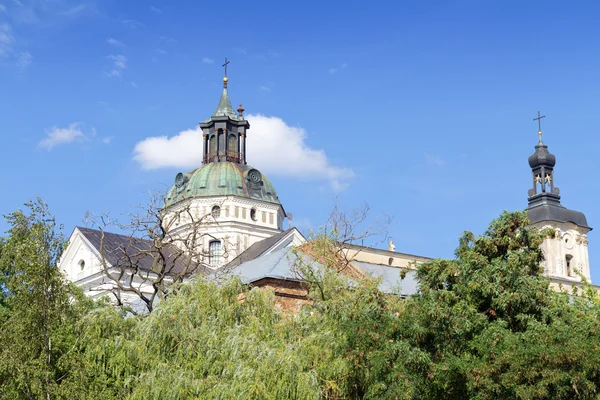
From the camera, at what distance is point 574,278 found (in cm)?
6625

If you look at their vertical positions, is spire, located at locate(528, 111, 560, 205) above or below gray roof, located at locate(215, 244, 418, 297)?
above

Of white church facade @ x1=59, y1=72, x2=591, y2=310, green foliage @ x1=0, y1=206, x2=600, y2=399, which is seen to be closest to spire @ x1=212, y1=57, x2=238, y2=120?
white church facade @ x1=59, y1=72, x2=591, y2=310

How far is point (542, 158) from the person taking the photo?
64.9 m

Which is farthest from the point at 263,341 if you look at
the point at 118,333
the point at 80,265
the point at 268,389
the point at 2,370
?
the point at 80,265

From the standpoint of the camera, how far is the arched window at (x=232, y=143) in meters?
66.4

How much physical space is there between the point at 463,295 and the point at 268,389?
207 inches

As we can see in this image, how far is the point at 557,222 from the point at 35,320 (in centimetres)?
4866

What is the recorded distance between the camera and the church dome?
213 feet

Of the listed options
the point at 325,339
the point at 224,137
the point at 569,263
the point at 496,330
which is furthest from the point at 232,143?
the point at 496,330

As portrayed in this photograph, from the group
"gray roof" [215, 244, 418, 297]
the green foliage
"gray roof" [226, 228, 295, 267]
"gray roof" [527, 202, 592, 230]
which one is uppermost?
"gray roof" [527, 202, 592, 230]

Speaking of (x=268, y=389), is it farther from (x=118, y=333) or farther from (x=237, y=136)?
(x=237, y=136)

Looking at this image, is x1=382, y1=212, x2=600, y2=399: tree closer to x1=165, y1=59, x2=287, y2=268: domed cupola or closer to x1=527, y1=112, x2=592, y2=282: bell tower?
x1=165, y1=59, x2=287, y2=268: domed cupola

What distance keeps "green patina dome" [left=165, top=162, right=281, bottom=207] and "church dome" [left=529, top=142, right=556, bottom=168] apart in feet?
61.1

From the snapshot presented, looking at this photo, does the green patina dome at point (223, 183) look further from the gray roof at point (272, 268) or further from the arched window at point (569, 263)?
the gray roof at point (272, 268)
